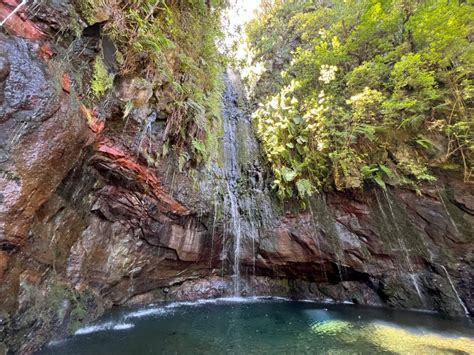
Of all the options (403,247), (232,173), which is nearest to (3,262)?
(232,173)

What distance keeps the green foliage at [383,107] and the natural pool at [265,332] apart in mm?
3231

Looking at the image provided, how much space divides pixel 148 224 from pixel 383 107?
7.10 metres

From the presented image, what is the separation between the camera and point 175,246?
20.5 ft

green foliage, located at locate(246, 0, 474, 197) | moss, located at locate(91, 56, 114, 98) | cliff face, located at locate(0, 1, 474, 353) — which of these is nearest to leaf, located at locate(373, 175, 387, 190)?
green foliage, located at locate(246, 0, 474, 197)

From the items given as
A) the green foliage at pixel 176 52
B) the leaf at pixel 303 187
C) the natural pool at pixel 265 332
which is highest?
the green foliage at pixel 176 52

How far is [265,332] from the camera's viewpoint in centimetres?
491

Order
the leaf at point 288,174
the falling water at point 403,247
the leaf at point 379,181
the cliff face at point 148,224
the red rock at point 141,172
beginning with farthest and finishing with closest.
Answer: the leaf at point 288,174
the leaf at point 379,181
the falling water at point 403,247
the red rock at point 141,172
the cliff face at point 148,224

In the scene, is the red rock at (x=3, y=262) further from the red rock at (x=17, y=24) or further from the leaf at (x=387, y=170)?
the leaf at (x=387, y=170)

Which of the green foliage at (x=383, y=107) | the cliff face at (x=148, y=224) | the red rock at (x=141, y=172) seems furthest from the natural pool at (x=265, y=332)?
the green foliage at (x=383, y=107)

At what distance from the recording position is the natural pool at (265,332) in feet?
13.4

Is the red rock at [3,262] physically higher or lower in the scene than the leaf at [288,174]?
lower

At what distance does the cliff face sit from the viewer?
312 cm

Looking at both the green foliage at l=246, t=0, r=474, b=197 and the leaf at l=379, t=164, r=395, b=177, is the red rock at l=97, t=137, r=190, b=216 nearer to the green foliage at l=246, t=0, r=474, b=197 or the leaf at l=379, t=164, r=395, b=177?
the green foliage at l=246, t=0, r=474, b=197

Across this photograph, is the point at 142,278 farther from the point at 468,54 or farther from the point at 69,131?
the point at 468,54
